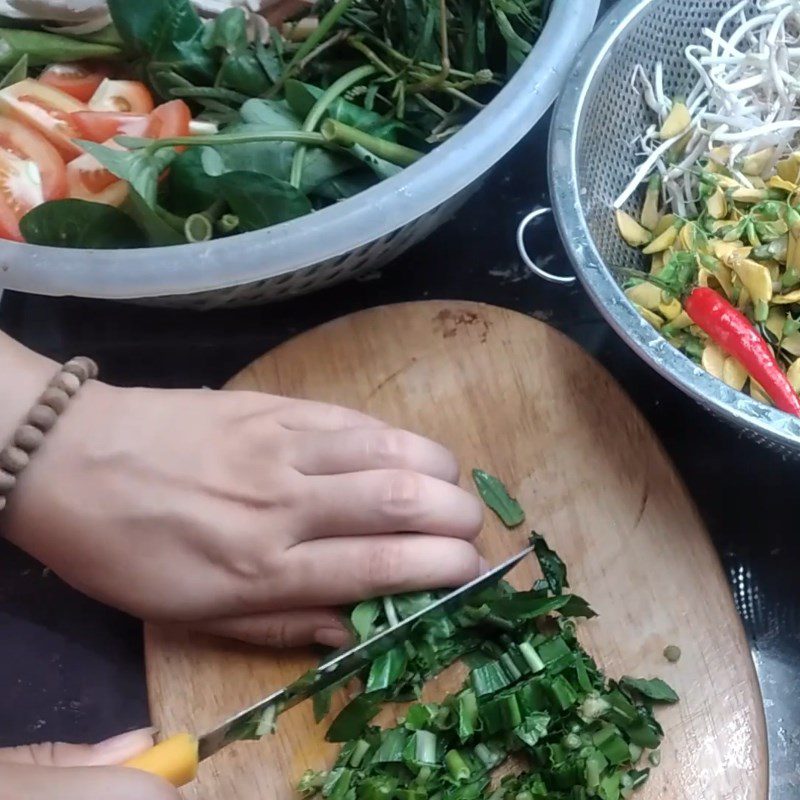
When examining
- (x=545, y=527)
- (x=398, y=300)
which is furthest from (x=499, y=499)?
(x=398, y=300)

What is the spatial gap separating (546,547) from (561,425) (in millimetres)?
110

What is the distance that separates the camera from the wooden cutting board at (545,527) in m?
0.67

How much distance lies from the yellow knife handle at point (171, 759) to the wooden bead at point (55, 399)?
0.88ft

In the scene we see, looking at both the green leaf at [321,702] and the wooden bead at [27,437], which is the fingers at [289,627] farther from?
the wooden bead at [27,437]

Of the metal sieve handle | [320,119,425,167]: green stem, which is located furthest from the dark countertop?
[320,119,425,167]: green stem

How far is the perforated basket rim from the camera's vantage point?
698 millimetres

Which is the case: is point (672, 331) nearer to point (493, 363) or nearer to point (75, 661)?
point (493, 363)

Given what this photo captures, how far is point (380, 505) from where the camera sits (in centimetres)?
66

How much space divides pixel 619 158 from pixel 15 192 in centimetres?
55

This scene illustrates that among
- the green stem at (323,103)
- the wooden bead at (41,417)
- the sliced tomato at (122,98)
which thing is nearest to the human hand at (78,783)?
the wooden bead at (41,417)

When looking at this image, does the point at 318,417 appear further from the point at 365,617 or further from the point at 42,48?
the point at 42,48

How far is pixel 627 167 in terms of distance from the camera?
838 mm

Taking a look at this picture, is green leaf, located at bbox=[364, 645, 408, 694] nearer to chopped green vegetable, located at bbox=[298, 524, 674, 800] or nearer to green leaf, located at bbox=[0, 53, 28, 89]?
chopped green vegetable, located at bbox=[298, 524, 674, 800]

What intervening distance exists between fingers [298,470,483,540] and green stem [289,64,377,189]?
26cm
